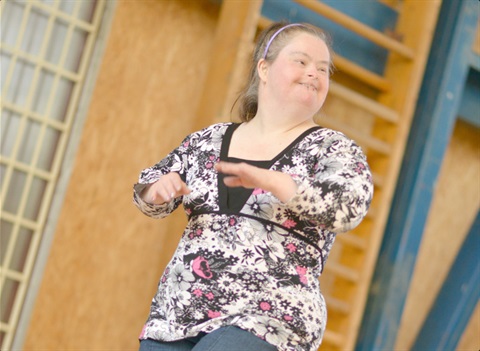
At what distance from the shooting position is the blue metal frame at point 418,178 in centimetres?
361

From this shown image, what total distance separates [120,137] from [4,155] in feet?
1.45

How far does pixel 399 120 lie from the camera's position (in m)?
3.60

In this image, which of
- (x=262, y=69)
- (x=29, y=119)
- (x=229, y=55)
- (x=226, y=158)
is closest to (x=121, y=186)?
(x=29, y=119)

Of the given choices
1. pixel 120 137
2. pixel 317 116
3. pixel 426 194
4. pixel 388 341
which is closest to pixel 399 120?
pixel 426 194

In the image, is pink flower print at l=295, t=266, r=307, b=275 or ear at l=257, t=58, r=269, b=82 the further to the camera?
ear at l=257, t=58, r=269, b=82

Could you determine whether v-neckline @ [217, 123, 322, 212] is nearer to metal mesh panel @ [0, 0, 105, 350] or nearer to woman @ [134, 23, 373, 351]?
woman @ [134, 23, 373, 351]

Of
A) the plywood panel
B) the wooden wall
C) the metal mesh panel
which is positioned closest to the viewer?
Result: the metal mesh panel

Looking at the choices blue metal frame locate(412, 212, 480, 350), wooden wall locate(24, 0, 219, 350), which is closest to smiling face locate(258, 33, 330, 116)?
wooden wall locate(24, 0, 219, 350)

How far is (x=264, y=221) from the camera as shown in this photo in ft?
4.77

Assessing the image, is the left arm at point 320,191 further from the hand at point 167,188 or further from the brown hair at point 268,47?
the brown hair at point 268,47

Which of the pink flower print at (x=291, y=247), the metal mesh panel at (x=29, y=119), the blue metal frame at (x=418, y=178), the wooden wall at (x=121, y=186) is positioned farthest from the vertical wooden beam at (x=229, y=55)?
the pink flower print at (x=291, y=247)

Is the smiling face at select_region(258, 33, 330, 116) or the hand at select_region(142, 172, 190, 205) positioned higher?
the smiling face at select_region(258, 33, 330, 116)

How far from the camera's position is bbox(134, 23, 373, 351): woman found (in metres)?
1.38

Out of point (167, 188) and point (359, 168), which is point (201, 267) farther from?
point (359, 168)
